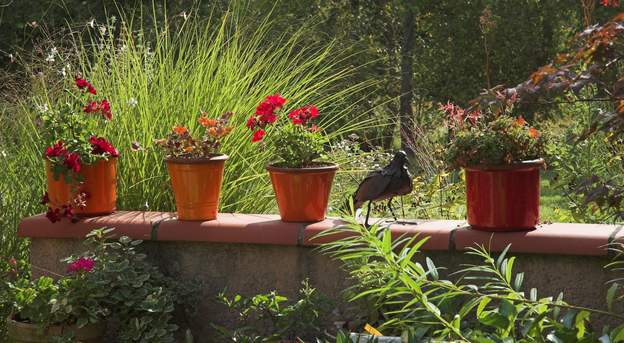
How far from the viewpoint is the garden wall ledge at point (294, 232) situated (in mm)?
3408

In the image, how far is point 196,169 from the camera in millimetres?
3900

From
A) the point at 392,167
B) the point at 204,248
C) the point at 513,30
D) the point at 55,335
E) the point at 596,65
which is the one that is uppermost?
the point at 513,30

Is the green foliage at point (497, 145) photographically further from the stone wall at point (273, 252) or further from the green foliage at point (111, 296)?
the green foliage at point (111, 296)

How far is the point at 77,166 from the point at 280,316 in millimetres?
1055

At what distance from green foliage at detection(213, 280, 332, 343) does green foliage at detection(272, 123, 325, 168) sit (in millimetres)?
476

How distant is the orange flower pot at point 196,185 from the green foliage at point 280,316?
398 millimetres

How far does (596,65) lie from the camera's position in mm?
2814

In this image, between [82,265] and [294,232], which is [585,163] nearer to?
[294,232]

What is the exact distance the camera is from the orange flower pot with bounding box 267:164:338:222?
3801 millimetres

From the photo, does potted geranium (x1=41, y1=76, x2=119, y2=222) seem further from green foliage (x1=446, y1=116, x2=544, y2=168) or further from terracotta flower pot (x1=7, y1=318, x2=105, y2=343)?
green foliage (x1=446, y1=116, x2=544, y2=168)

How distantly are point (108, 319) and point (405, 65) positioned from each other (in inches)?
314

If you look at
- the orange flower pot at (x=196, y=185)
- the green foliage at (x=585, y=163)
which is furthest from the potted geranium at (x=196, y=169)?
the green foliage at (x=585, y=163)

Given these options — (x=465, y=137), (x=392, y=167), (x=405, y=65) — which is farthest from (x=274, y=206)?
(x=405, y=65)

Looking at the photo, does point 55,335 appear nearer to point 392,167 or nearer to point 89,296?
point 89,296
